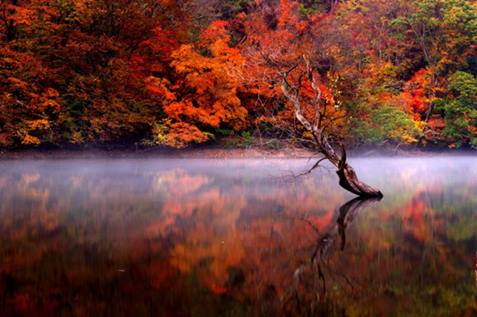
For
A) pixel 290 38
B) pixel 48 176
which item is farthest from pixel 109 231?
pixel 290 38

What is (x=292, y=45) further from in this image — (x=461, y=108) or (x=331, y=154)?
(x=331, y=154)

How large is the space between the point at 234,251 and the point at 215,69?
76.7 feet

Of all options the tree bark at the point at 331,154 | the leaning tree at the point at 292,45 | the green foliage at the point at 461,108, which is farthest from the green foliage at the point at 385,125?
the tree bark at the point at 331,154

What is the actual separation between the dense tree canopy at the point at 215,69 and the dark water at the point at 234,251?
1214cm

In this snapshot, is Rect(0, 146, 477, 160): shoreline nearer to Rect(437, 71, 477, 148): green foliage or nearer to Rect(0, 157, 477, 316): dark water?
Rect(437, 71, 477, 148): green foliage

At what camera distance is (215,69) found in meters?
31.9

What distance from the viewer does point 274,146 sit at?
3375cm

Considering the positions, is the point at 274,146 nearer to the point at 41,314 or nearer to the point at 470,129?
the point at 470,129

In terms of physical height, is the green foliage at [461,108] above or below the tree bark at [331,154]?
above

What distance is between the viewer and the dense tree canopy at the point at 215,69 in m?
30.7

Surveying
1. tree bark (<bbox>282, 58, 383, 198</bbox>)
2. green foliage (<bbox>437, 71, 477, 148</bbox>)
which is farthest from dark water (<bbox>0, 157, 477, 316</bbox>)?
green foliage (<bbox>437, 71, 477, 148</bbox>)

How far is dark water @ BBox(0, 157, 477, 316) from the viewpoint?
6.76 metres

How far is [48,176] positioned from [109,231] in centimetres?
1325

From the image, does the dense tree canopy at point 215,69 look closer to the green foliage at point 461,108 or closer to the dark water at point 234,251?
the green foliage at point 461,108
